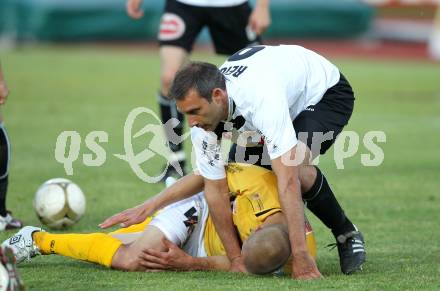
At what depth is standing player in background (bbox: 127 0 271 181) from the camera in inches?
342

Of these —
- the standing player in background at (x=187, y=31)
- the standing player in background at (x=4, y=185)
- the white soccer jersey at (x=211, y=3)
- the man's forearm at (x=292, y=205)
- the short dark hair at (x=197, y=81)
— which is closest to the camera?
the man's forearm at (x=292, y=205)

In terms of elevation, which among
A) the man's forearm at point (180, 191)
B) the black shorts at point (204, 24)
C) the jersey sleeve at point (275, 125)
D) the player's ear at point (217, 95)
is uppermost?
the player's ear at point (217, 95)

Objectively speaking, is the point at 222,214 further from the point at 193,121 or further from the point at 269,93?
the point at 269,93

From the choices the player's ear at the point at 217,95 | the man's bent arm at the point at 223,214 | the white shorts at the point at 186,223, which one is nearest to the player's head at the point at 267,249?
the man's bent arm at the point at 223,214

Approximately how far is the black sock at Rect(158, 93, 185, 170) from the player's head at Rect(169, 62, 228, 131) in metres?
3.42

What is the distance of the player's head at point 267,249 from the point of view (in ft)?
16.4

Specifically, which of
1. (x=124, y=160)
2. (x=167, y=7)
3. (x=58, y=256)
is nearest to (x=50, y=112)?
(x=124, y=160)

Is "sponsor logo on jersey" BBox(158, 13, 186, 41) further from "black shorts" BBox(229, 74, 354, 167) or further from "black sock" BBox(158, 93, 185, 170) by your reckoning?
"black shorts" BBox(229, 74, 354, 167)

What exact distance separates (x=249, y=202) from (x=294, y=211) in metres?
0.58

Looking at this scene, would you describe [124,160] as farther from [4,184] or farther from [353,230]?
[353,230]

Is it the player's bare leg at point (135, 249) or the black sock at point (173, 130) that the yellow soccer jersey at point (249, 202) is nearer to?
the player's bare leg at point (135, 249)

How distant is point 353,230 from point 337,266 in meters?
0.24

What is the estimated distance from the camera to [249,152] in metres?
6.00

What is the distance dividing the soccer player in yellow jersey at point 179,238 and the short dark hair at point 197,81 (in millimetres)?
720
